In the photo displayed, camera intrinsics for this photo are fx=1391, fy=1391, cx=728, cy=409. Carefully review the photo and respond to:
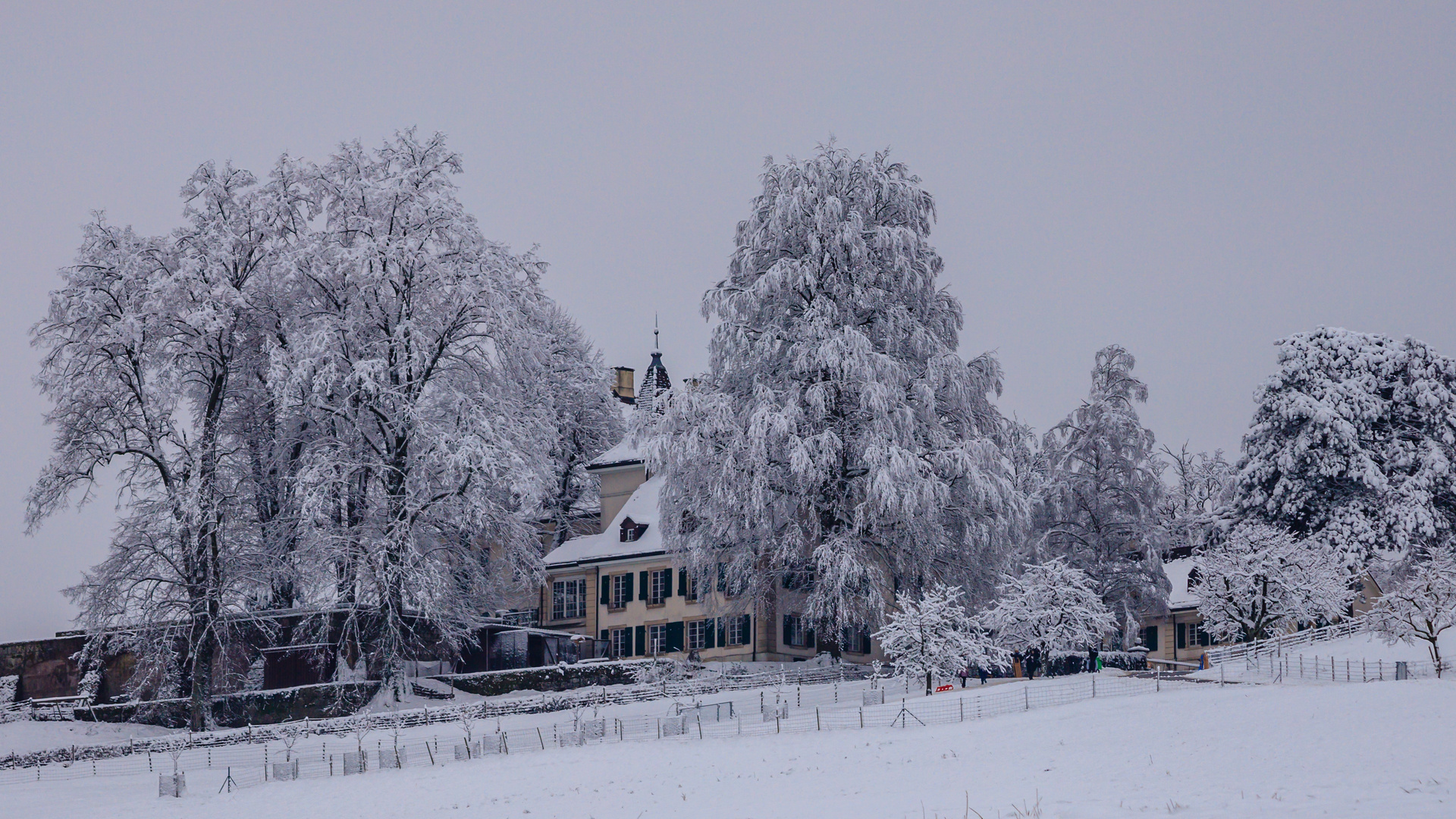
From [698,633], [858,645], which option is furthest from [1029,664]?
[698,633]

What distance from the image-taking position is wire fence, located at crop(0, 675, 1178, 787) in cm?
3322

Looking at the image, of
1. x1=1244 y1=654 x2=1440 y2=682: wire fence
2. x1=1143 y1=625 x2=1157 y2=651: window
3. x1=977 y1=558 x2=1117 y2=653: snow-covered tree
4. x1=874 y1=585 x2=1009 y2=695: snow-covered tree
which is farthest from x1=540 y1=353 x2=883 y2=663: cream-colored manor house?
x1=1143 y1=625 x2=1157 y2=651: window

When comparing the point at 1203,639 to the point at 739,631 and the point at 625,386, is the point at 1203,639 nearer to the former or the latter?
the point at 739,631

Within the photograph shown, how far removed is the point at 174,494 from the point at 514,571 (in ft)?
37.0

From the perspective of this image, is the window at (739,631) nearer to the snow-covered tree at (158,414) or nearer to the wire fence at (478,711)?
the wire fence at (478,711)

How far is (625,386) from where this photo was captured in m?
86.1

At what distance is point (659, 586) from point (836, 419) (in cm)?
1554

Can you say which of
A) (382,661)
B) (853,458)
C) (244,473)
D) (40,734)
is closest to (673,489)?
(853,458)

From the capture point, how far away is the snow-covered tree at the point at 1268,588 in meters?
48.4

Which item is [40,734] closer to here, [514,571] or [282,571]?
[282,571]

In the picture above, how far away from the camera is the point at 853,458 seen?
149 ft

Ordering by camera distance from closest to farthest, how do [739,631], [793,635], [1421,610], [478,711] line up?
1. [1421,610]
2. [478,711]
3. [793,635]
4. [739,631]

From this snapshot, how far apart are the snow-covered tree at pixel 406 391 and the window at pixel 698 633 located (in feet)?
33.1

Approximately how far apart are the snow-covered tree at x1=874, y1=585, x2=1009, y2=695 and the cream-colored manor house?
1169 cm
